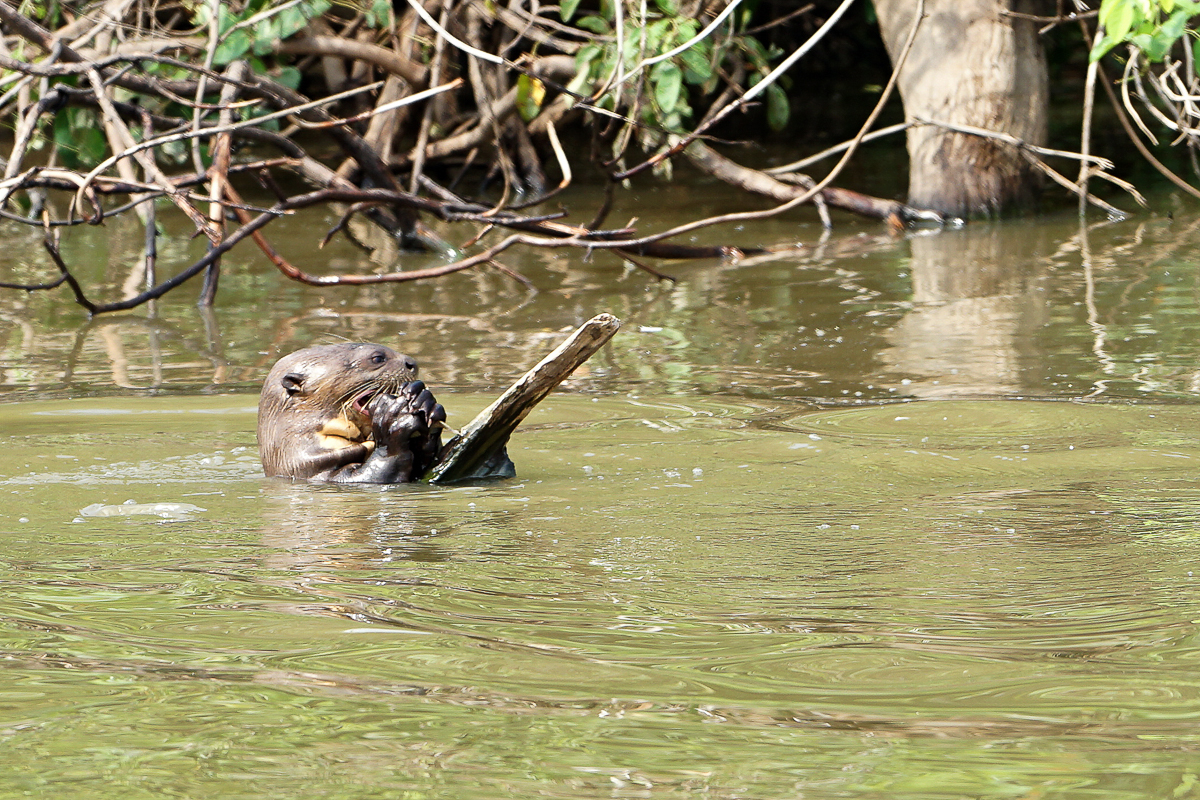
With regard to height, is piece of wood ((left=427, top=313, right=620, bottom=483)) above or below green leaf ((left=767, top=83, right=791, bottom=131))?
below

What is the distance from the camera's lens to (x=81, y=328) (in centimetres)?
657

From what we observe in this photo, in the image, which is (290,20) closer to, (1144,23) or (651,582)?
(1144,23)

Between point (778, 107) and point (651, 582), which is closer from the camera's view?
point (651, 582)

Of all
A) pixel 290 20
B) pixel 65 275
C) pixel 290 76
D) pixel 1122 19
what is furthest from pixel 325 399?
pixel 290 76

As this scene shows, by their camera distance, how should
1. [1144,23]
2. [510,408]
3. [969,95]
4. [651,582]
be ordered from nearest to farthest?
[651,582] → [510,408] → [1144,23] → [969,95]

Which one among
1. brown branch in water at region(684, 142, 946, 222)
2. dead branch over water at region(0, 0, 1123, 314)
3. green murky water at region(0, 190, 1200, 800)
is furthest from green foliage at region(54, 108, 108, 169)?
brown branch in water at region(684, 142, 946, 222)

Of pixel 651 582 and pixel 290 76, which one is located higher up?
pixel 290 76

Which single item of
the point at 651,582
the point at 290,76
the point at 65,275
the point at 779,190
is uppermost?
the point at 290,76

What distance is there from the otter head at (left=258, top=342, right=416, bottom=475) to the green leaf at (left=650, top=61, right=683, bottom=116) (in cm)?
409

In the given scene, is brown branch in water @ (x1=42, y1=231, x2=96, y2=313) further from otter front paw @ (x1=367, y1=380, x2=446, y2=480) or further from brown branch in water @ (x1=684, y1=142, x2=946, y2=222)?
brown branch in water @ (x1=684, y1=142, x2=946, y2=222)

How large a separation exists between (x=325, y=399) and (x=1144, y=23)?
4.10 metres

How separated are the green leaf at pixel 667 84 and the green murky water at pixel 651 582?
226cm

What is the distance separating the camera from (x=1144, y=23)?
6395mm

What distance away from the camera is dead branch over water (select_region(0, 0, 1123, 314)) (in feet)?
20.4
